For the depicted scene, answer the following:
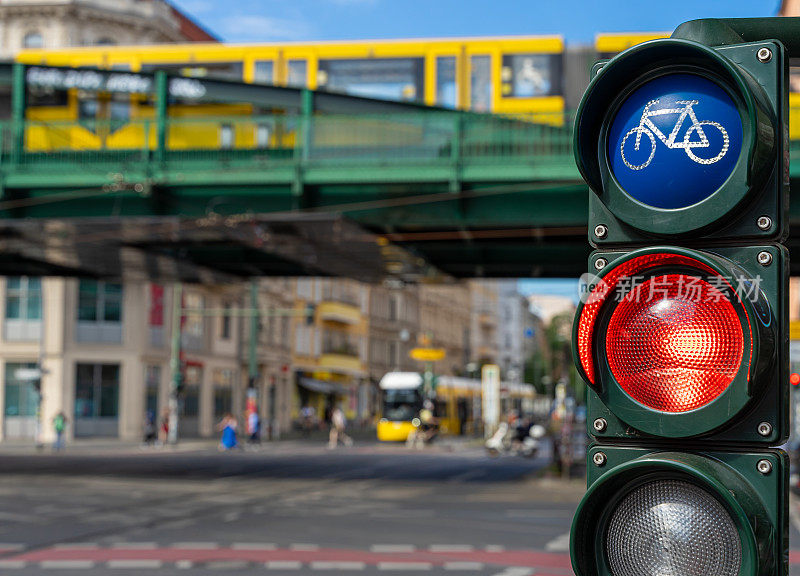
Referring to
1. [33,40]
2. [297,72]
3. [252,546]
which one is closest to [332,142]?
[297,72]

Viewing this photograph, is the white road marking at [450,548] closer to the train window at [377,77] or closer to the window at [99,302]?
the train window at [377,77]

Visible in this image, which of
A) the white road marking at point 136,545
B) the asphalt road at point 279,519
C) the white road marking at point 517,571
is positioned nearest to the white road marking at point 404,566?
the asphalt road at point 279,519

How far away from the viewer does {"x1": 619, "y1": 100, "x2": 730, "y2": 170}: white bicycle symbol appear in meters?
2.05

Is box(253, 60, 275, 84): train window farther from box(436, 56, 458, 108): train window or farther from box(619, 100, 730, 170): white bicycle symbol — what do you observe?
box(619, 100, 730, 170): white bicycle symbol

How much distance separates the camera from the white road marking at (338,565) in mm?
11701

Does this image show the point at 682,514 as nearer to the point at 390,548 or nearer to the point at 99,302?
the point at 390,548

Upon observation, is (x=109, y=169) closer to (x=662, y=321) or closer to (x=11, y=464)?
(x=11, y=464)

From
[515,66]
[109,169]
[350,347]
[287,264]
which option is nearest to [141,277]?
[287,264]

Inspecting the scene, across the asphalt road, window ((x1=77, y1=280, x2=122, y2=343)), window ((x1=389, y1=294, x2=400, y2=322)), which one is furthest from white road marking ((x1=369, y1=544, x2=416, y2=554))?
window ((x1=389, y1=294, x2=400, y2=322))

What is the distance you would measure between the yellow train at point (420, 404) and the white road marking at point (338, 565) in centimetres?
3996

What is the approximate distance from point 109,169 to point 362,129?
4.99 meters

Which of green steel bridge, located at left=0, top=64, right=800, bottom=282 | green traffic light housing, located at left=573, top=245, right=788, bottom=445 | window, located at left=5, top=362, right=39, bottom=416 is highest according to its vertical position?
green steel bridge, located at left=0, top=64, right=800, bottom=282

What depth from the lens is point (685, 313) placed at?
80.3 inches

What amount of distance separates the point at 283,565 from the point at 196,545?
6.60 ft
